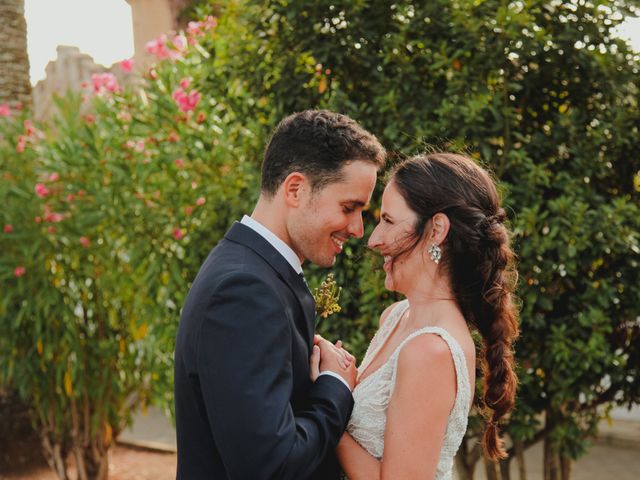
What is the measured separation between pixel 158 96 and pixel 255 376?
3777mm

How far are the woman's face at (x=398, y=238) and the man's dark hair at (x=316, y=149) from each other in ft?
0.80

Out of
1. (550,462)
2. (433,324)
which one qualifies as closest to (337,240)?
(433,324)

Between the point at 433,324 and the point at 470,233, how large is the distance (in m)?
0.31

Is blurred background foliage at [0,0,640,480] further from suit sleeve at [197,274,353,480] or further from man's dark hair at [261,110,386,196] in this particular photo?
suit sleeve at [197,274,353,480]

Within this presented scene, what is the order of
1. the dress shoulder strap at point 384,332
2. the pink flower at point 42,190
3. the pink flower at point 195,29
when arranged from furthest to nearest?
the pink flower at point 42,190 → the pink flower at point 195,29 → the dress shoulder strap at point 384,332

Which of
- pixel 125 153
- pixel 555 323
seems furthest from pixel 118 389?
pixel 555 323

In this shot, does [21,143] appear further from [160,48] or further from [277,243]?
[277,243]

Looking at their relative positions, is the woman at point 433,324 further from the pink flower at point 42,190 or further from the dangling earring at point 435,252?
the pink flower at point 42,190

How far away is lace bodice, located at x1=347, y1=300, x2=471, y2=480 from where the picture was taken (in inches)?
92.7

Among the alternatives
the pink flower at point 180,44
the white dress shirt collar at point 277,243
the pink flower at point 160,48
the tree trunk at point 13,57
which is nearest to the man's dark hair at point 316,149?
the white dress shirt collar at point 277,243

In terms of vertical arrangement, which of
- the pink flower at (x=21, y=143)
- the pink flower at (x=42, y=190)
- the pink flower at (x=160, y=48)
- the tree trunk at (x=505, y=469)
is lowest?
the tree trunk at (x=505, y=469)

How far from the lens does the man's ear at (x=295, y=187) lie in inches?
88.3

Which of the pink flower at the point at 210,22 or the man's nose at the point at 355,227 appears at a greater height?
the pink flower at the point at 210,22

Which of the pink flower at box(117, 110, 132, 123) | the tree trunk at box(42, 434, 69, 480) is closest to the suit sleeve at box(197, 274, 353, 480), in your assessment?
the pink flower at box(117, 110, 132, 123)
